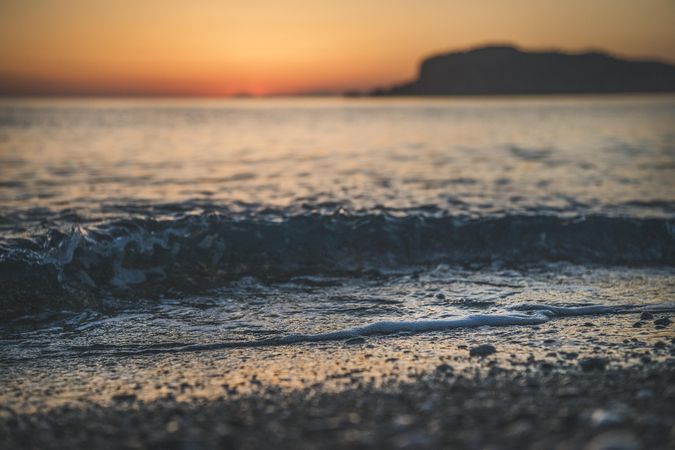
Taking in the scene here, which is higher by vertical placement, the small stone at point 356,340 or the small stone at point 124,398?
the small stone at point 124,398

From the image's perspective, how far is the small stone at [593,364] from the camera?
13.4 feet

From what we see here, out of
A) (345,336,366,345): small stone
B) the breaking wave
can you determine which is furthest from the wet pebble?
the breaking wave

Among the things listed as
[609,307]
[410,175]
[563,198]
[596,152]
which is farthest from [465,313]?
[596,152]

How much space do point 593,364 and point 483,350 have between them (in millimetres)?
813

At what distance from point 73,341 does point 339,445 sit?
10.9ft

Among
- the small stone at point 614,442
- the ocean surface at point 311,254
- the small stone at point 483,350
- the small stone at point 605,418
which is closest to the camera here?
the small stone at point 614,442

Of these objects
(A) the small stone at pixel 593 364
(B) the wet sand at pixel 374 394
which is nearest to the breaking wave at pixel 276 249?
(B) the wet sand at pixel 374 394

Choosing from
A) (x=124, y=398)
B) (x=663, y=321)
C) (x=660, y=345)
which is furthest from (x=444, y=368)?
(x=663, y=321)

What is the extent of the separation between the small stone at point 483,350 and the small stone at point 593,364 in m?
0.67

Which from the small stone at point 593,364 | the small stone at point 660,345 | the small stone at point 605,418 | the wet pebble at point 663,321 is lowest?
the wet pebble at point 663,321

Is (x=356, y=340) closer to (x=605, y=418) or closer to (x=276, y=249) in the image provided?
(x=605, y=418)

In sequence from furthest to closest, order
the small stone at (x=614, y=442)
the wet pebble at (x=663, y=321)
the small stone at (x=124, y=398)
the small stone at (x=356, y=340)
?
1. the wet pebble at (x=663, y=321)
2. the small stone at (x=356, y=340)
3. the small stone at (x=124, y=398)
4. the small stone at (x=614, y=442)

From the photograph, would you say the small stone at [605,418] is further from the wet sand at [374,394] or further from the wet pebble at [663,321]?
the wet pebble at [663,321]

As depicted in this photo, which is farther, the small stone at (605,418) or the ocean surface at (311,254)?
the ocean surface at (311,254)
